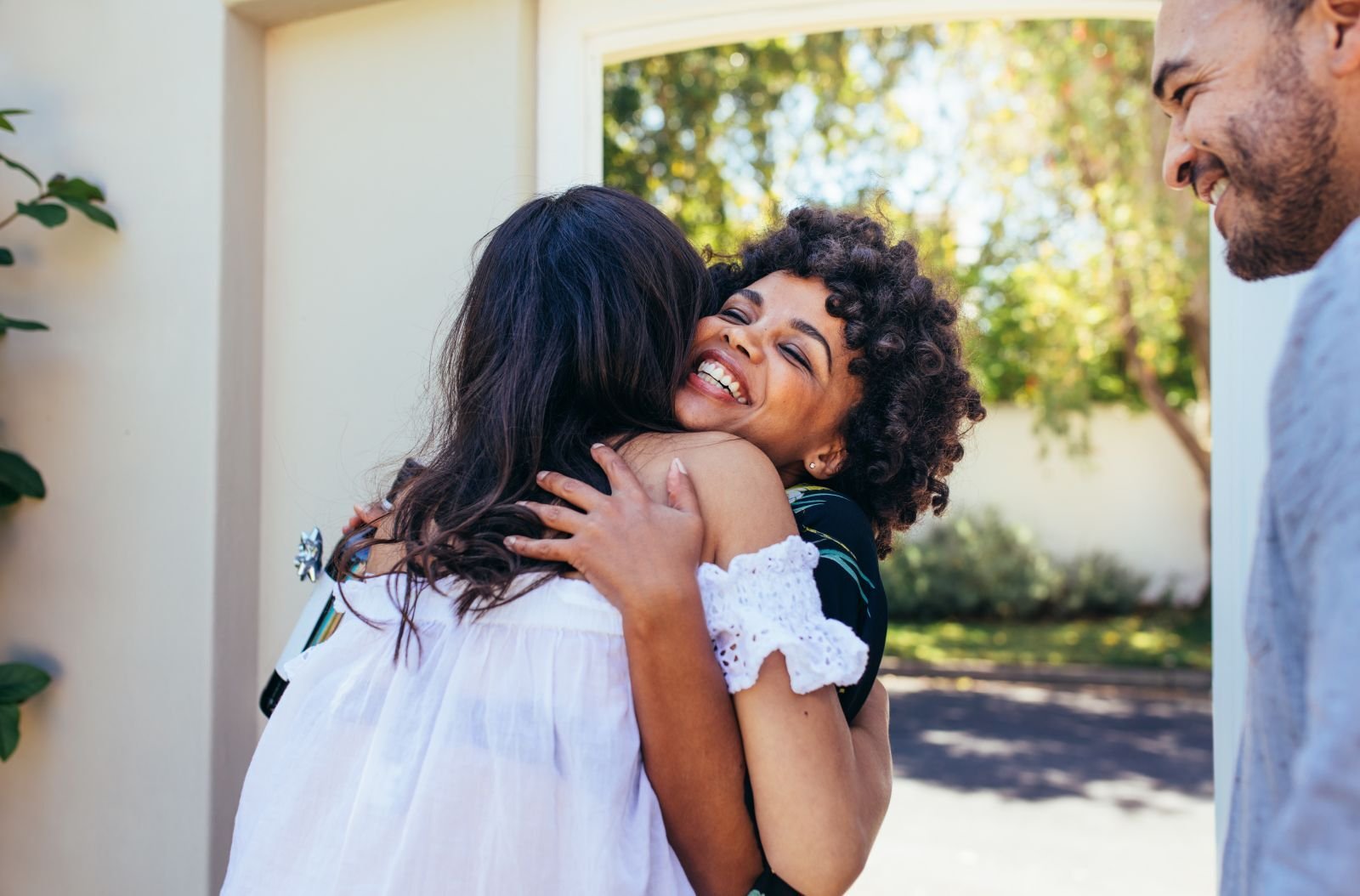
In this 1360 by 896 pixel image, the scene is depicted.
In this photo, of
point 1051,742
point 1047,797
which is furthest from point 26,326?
point 1051,742

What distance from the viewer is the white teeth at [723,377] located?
1.85 metres

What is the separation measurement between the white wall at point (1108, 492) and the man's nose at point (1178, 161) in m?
12.2

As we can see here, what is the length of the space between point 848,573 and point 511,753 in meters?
0.54

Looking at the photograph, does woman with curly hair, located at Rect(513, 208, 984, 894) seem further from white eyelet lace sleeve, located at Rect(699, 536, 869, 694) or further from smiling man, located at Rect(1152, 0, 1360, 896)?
smiling man, located at Rect(1152, 0, 1360, 896)

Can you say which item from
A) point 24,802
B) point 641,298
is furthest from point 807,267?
point 24,802

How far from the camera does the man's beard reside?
1189 mm

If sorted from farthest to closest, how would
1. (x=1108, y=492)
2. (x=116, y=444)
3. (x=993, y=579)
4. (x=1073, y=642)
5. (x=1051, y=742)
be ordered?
Result: (x=1108, y=492), (x=993, y=579), (x=1073, y=642), (x=1051, y=742), (x=116, y=444)

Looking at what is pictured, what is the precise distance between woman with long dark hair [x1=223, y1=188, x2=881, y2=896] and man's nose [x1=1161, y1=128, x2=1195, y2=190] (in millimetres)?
646

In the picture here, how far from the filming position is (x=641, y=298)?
1.65 metres

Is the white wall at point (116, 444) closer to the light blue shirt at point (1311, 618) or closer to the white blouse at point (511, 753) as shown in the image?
the white blouse at point (511, 753)

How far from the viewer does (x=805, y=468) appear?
80.7 inches

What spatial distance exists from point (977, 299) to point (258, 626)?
28.0 ft

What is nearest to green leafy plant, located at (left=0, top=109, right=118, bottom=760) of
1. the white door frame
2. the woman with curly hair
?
the white door frame

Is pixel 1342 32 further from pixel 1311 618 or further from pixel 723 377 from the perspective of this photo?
pixel 723 377
